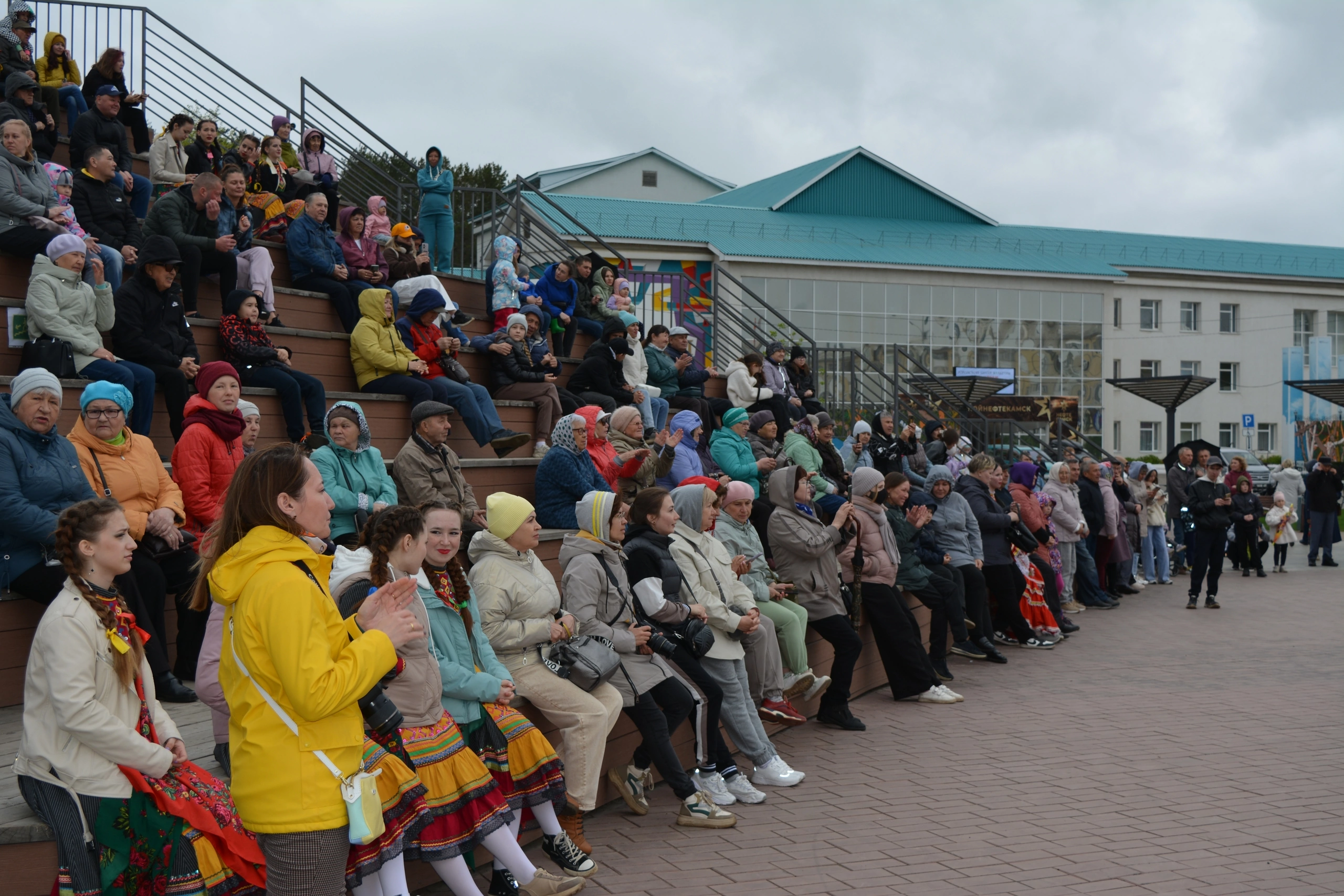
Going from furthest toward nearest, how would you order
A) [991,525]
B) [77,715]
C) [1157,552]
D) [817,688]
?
[1157,552] → [991,525] → [817,688] → [77,715]

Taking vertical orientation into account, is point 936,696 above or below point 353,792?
below

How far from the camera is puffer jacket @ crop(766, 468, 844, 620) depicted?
28.5ft

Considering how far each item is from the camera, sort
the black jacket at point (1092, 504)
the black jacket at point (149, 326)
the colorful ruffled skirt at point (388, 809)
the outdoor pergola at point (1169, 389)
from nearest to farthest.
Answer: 1. the colorful ruffled skirt at point (388, 809)
2. the black jacket at point (149, 326)
3. the black jacket at point (1092, 504)
4. the outdoor pergola at point (1169, 389)

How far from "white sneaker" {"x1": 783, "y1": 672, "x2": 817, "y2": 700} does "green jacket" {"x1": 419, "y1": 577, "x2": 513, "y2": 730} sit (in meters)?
3.29

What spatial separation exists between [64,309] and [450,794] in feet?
14.5

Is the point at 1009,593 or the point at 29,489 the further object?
the point at 1009,593

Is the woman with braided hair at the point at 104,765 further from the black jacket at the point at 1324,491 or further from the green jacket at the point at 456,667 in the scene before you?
the black jacket at the point at 1324,491

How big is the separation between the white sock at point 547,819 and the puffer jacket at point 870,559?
4.54 metres

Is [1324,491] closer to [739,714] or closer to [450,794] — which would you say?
[739,714]

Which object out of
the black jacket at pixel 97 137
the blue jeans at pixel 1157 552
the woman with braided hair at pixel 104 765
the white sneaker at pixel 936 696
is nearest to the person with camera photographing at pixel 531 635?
the woman with braided hair at pixel 104 765

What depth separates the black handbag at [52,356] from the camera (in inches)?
275

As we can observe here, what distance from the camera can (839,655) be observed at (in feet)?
28.3

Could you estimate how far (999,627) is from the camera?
40.8 ft

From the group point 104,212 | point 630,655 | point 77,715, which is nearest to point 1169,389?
point 630,655
